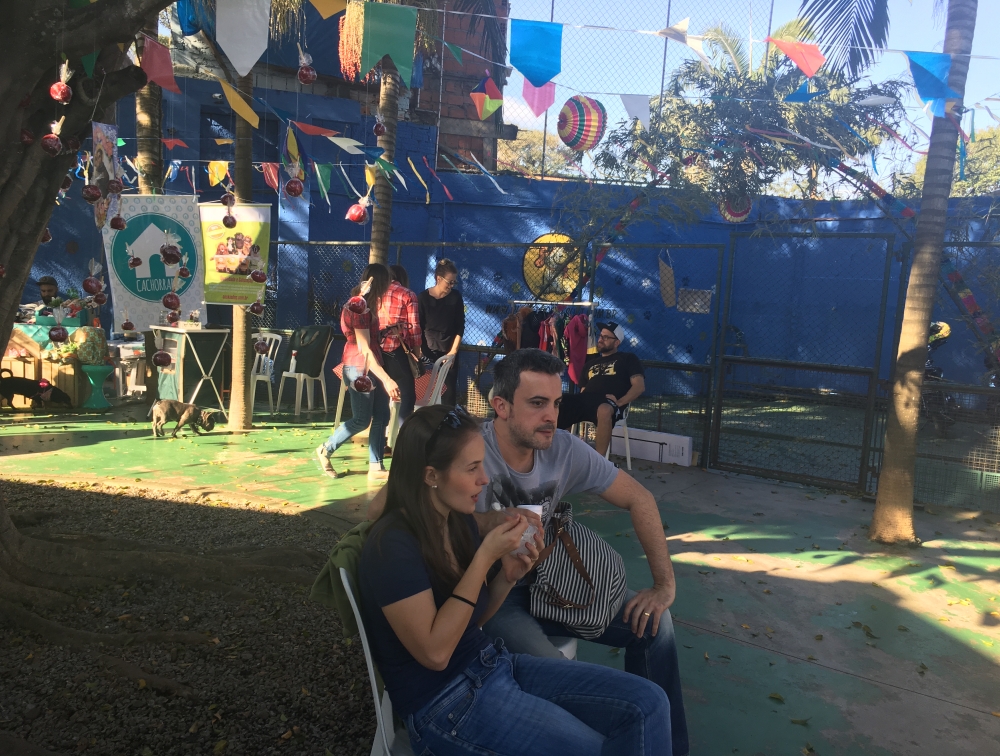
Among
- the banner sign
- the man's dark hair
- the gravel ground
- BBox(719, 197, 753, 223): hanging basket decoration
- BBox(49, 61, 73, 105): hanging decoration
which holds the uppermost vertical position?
BBox(719, 197, 753, 223): hanging basket decoration

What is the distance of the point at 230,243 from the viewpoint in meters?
7.21

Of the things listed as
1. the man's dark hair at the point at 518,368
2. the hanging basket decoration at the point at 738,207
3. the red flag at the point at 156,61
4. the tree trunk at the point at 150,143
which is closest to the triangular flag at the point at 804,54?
the man's dark hair at the point at 518,368

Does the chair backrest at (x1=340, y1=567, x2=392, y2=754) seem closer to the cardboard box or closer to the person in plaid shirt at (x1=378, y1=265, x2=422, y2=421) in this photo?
the person in plaid shirt at (x1=378, y1=265, x2=422, y2=421)

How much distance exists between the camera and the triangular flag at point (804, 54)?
17.4 feet

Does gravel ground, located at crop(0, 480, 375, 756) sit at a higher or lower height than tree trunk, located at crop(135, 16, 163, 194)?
lower

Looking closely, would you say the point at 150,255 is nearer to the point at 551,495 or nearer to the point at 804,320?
the point at 551,495

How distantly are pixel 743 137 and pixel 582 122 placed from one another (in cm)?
537

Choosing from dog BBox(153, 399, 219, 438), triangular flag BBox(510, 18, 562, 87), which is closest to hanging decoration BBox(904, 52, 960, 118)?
triangular flag BBox(510, 18, 562, 87)

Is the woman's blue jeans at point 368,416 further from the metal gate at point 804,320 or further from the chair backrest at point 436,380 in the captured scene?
the metal gate at point 804,320

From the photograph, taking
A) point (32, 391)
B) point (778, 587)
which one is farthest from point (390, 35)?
point (32, 391)

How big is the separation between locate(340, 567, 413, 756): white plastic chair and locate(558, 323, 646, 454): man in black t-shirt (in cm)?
487

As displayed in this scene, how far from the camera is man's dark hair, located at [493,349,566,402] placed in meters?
2.61

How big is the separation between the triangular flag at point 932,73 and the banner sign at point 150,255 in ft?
18.7

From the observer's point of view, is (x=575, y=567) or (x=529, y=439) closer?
(x=575, y=567)
